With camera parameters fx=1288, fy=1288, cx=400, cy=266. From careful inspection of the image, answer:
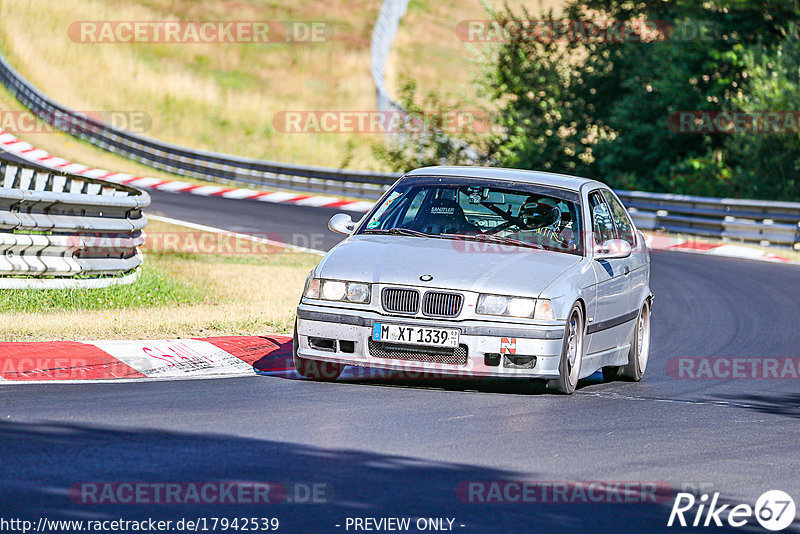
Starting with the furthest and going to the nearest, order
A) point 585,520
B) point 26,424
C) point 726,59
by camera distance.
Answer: point 726,59
point 26,424
point 585,520

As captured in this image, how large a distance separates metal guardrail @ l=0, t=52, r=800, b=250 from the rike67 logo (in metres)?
20.2

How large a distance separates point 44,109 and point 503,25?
1786 cm

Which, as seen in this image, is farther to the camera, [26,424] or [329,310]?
[329,310]

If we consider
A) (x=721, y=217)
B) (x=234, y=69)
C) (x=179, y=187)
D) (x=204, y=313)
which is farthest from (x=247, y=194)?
(x=234, y=69)

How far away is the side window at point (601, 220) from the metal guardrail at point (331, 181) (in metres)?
15.6

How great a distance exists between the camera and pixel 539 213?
1024 cm

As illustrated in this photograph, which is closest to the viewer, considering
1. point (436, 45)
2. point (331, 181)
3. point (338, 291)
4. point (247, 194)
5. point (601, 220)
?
point (338, 291)

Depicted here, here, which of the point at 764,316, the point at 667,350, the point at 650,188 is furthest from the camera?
the point at 650,188

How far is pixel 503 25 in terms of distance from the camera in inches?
1506

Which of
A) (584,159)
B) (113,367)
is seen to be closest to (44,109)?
(584,159)

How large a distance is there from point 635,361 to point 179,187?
26169 millimetres

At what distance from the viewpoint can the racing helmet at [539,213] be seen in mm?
10133

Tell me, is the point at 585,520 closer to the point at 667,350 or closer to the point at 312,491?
the point at 312,491

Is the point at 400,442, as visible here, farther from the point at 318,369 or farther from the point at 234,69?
the point at 234,69
